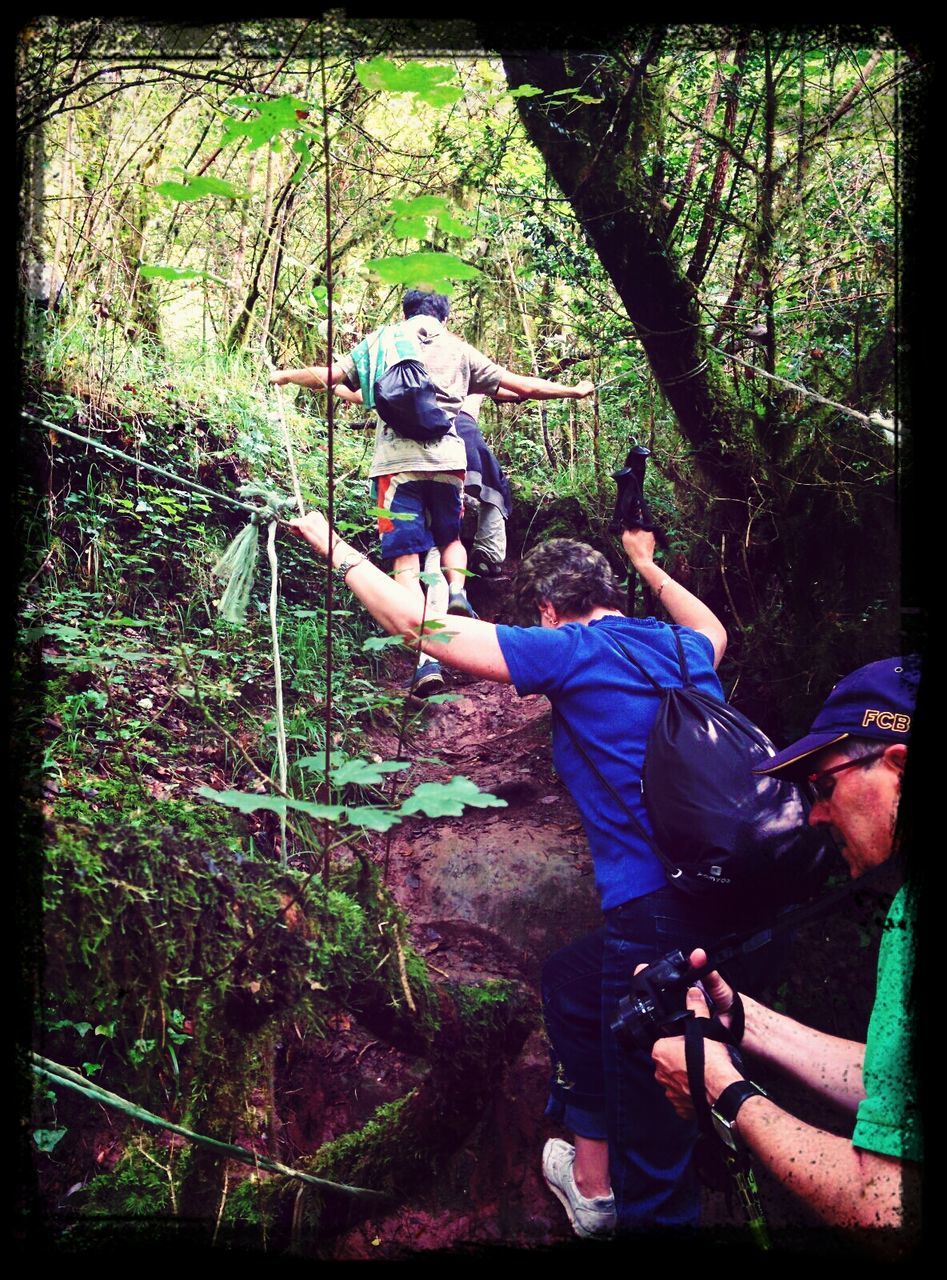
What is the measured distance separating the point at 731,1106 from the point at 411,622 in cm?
157

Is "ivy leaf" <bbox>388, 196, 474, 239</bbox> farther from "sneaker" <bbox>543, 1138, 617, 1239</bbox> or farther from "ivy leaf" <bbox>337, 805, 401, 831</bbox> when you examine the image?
"sneaker" <bbox>543, 1138, 617, 1239</bbox>

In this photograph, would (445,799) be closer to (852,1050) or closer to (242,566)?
(242,566)

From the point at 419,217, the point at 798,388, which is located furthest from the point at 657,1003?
the point at 798,388

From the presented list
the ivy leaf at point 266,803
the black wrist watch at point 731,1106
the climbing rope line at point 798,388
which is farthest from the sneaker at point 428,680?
the black wrist watch at point 731,1106

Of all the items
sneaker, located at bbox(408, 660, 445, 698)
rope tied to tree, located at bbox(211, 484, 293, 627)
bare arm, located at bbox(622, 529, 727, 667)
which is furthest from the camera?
sneaker, located at bbox(408, 660, 445, 698)

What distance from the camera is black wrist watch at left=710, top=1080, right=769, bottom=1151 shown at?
185cm

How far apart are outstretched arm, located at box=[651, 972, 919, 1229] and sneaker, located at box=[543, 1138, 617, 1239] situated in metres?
0.92

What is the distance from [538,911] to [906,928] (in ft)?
7.35

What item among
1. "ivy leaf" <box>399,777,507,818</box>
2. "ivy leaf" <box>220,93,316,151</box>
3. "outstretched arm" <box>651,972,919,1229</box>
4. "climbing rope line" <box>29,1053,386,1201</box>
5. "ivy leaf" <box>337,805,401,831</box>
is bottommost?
"climbing rope line" <box>29,1053,386,1201</box>

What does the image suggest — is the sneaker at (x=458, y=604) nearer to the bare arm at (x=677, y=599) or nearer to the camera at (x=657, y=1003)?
the bare arm at (x=677, y=599)

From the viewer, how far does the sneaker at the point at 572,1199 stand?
2.67 m

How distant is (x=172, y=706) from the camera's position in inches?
141

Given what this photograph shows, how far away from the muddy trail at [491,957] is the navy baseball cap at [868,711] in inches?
39.8

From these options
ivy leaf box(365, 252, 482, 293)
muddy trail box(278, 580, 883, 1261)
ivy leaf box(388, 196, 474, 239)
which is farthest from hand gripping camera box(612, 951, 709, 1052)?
ivy leaf box(388, 196, 474, 239)
